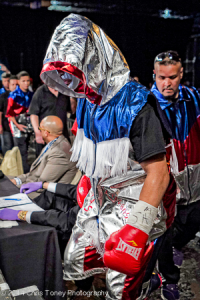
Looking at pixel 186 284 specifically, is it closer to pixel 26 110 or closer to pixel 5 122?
pixel 26 110

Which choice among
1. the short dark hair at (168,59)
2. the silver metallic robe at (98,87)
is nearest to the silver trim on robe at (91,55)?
the silver metallic robe at (98,87)

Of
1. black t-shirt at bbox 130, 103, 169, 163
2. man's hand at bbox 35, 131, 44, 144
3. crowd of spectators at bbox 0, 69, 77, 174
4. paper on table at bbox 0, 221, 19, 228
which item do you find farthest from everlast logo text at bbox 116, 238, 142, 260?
man's hand at bbox 35, 131, 44, 144

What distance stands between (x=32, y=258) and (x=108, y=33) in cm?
756

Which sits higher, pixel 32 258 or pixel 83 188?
pixel 83 188

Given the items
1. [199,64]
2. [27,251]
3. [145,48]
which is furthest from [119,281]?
[199,64]

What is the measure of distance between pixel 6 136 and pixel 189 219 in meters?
3.55

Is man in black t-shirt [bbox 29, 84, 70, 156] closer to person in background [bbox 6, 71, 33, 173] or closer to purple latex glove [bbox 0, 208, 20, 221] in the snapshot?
person in background [bbox 6, 71, 33, 173]

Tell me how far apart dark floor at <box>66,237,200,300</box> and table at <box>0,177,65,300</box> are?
46 centimetres

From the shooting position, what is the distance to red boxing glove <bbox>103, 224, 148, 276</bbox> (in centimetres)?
100

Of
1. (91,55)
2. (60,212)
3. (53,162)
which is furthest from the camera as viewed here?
(53,162)

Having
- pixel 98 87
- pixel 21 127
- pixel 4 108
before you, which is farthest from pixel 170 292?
pixel 4 108

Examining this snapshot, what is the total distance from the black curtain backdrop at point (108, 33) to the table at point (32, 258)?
6.70 meters

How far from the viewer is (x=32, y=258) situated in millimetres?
1416

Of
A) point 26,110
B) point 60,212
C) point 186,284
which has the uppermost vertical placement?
point 26,110
